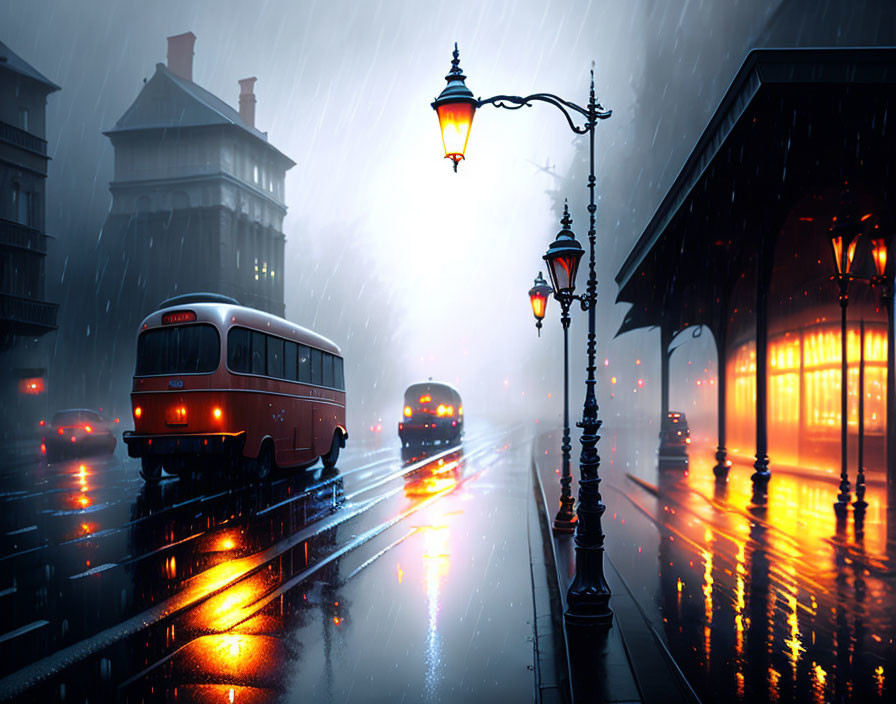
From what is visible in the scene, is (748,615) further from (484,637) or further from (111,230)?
(111,230)

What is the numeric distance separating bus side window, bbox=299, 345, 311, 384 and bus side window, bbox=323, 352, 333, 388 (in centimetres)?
145

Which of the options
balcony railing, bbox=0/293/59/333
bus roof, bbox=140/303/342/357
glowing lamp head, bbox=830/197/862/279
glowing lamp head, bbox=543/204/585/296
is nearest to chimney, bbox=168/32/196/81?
balcony railing, bbox=0/293/59/333

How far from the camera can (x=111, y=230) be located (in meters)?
51.6

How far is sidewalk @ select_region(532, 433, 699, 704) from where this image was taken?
4895mm

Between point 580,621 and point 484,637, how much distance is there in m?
0.91

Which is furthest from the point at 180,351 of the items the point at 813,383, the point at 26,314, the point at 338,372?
the point at 26,314

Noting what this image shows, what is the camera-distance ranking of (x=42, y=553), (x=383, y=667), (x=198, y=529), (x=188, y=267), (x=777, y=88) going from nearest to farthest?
(x=383, y=667)
(x=777, y=88)
(x=42, y=553)
(x=198, y=529)
(x=188, y=267)

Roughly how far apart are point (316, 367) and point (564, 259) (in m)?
11.9

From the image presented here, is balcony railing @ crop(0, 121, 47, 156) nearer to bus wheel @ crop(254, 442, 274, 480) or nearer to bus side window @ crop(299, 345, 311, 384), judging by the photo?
bus side window @ crop(299, 345, 311, 384)

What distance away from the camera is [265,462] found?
1628 cm

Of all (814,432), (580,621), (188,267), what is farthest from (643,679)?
(188,267)

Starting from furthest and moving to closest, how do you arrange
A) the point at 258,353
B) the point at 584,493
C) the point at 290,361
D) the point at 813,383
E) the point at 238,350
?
the point at 813,383 → the point at 290,361 → the point at 258,353 → the point at 238,350 → the point at 584,493

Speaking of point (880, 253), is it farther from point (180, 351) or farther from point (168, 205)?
point (168, 205)

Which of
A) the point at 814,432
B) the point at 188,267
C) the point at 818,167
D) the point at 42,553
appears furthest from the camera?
the point at 188,267
